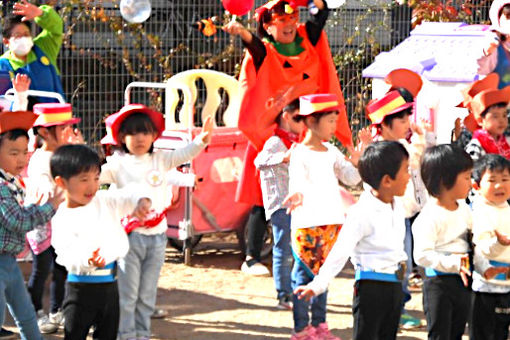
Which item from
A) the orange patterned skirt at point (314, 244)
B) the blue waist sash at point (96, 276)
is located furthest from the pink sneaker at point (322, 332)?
the blue waist sash at point (96, 276)

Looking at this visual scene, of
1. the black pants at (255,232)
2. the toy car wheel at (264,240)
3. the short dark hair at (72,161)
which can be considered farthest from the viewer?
the toy car wheel at (264,240)

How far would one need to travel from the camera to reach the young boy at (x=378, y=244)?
17.1 feet

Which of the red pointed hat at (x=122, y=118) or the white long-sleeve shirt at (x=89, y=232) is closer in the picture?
the white long-sleeve shirt at (x=89, y=232)

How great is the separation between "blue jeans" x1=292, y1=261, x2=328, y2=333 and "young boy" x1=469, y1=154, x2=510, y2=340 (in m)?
1.03

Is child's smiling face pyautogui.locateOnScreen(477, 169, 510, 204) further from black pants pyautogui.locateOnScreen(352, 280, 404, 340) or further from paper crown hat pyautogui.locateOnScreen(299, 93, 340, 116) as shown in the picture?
paper crown hat pyautogui.locateOnScreen(299, 93, 340, 116)

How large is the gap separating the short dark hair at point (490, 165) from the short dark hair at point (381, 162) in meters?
0.40

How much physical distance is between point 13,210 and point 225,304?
7.66 ft

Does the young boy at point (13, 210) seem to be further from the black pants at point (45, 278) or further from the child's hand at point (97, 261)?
the black pants at point (45, 278)

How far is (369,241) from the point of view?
523cm

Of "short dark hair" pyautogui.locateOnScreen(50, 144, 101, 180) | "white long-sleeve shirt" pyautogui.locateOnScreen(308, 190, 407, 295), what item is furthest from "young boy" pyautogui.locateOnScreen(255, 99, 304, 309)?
"short dark hair" pyautogui.locateOnScreen(50, 144, 101, 180)

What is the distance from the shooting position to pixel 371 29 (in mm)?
12367

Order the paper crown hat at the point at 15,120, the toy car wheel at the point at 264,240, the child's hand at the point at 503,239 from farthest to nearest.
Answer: the toy car wheel at the point at 264,240, the paper crown hat at the point at 15,120, the child's hand at the point at 503,239

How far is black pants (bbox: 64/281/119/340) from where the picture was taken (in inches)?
211

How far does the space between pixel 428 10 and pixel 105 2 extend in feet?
11.2
